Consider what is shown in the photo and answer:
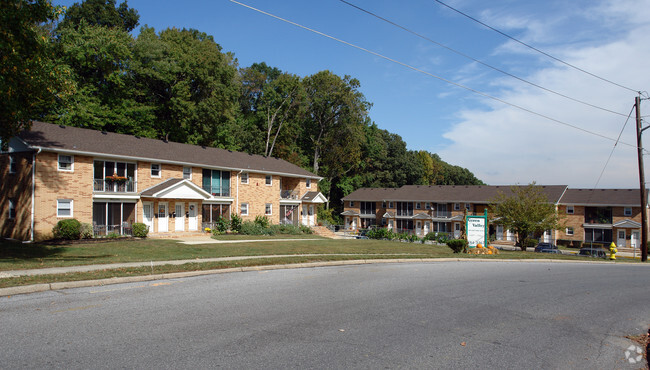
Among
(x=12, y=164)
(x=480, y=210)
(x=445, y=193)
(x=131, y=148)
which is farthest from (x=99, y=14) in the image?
(x=480, y=210)

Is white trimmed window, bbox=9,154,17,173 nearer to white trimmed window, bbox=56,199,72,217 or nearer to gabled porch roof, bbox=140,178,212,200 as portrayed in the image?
white trimmed window, bbox=56,199,72,217

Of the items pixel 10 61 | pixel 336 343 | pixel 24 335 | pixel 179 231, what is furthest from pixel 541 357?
pixel 179 231

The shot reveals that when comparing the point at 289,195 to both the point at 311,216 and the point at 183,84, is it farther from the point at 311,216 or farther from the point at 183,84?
the point at 183,84

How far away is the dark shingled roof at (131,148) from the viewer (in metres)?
25.4

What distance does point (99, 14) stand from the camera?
4831 cm

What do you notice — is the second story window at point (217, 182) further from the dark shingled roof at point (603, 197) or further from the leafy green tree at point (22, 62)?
the dark shingled roof at point (603, 197)

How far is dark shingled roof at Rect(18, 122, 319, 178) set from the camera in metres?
25.4

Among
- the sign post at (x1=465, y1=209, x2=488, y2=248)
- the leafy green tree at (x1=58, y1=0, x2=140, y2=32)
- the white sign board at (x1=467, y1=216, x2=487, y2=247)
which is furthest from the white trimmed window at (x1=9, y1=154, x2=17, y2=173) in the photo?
the white sign board at (x1=467, y1=216, x2=487, y2=247)

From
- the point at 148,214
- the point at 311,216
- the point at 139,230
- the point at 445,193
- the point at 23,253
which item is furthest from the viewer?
the point at 445,193

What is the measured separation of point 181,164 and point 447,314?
1065 inches

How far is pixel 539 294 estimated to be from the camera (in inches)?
423

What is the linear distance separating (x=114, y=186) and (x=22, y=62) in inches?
561

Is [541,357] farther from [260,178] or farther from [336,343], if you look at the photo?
[260,178]

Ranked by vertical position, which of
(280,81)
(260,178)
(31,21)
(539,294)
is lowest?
(539,294)
